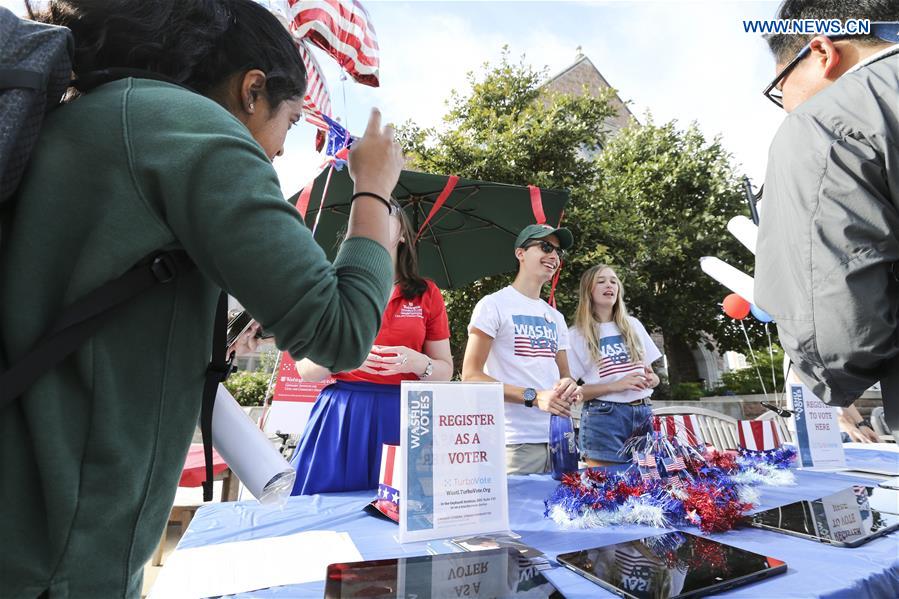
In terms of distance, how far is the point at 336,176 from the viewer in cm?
437

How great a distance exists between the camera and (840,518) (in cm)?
127

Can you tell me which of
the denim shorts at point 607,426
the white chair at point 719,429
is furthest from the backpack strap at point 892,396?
the white chair at point 719,429

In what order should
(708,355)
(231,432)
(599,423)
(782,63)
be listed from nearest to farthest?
(231,432)
(782,63)
(599,423)
(708,355)

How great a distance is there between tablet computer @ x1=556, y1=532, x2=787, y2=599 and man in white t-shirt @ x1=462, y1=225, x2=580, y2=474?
3.27 ft

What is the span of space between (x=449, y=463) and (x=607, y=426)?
1885 mm

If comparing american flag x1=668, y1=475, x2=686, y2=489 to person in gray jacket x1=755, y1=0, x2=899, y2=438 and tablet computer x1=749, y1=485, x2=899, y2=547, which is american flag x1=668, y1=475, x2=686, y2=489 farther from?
person in gray jacket x1=755, y1=0, x2=899, y2=438

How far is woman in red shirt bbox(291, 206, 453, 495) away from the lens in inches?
68.4

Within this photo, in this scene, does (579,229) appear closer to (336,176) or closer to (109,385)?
(336,176)

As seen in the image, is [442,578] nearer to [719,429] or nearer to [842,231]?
[842,231]


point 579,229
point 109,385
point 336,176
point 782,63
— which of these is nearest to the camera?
point 109,385

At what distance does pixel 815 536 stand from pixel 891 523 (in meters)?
0.25

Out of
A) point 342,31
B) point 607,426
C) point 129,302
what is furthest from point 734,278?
point 342,31

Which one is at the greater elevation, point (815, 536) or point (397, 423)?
point (397, 423)

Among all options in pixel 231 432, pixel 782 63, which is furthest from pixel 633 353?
pixel 231 432
